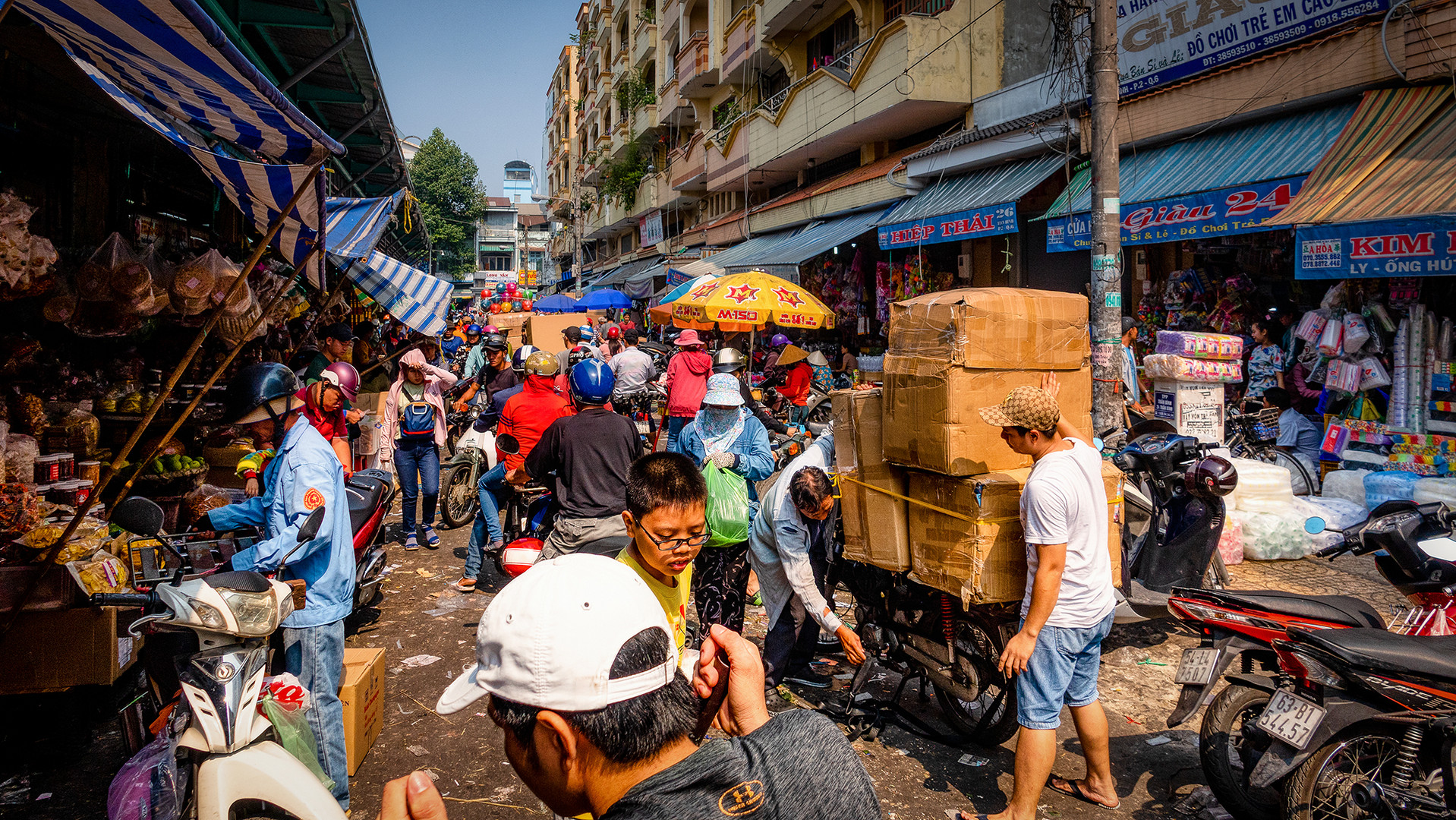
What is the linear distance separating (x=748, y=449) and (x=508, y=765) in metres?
2.41

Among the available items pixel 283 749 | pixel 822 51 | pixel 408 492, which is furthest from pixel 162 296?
pixel 822 51

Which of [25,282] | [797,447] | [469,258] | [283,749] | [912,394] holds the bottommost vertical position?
[283,749]

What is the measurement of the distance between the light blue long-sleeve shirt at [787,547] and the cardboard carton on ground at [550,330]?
11514 mm

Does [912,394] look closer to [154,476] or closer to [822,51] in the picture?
[154,476]

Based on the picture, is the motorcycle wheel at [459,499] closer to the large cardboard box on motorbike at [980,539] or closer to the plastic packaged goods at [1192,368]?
the large cardboard box on motorbike at [980,539]

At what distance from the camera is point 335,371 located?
545 centimetres

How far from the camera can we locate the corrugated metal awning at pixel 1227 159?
26.0ft

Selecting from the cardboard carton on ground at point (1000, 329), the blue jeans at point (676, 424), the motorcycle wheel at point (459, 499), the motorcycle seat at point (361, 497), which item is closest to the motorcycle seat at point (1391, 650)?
the cardboard carton on ground at point (1000, 329)

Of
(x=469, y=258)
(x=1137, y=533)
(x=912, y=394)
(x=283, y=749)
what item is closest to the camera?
(x=283, y=749)

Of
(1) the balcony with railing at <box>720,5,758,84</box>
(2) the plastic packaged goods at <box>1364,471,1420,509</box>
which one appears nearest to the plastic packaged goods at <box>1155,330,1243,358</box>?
(2) the plastic packaged goods at <box>1364,471,1420,509</box>

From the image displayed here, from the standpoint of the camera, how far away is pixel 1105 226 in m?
6.59

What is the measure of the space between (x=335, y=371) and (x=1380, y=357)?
914cm

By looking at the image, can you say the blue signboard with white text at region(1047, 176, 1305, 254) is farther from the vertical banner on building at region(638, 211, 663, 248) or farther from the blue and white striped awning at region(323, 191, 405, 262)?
the vertical banner on building at region(638, 211, 663, 248)

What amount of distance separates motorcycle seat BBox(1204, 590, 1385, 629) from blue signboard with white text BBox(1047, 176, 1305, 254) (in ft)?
17.3
